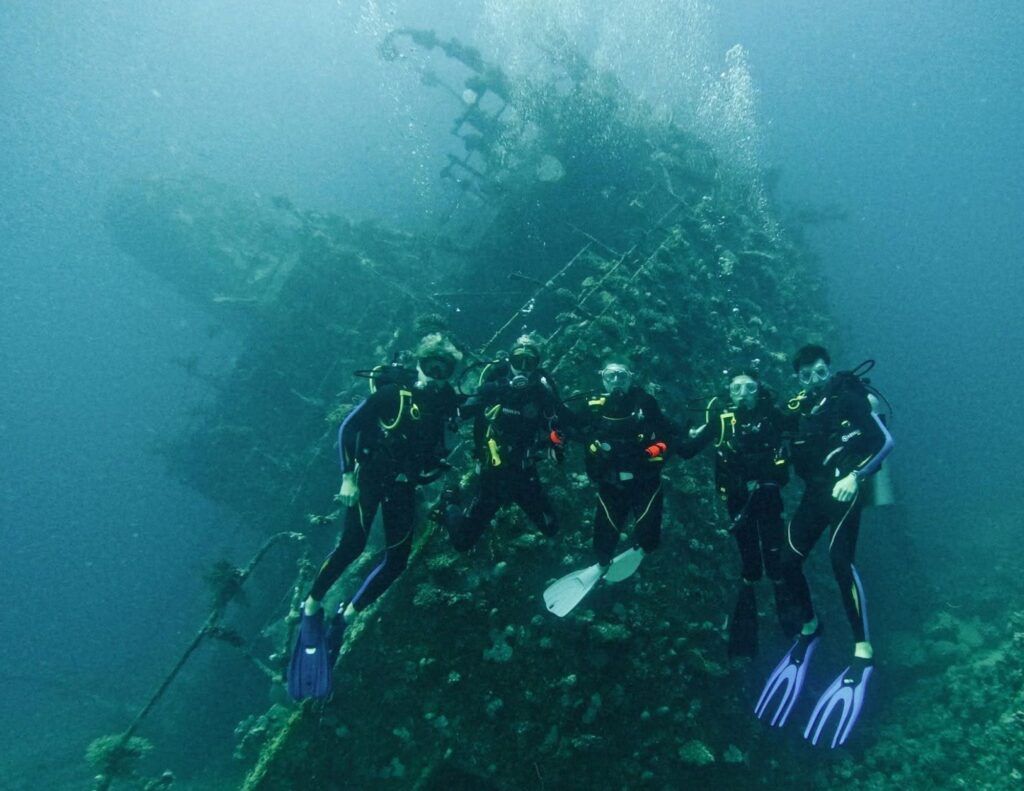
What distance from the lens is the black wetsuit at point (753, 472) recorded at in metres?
5.27

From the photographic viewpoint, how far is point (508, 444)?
203 inches

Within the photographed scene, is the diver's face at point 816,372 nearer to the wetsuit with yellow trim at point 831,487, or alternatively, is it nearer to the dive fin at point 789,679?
the wetsuit with yellow trim at point 831,487

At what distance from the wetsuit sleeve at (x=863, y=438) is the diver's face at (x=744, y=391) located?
33.6 inches

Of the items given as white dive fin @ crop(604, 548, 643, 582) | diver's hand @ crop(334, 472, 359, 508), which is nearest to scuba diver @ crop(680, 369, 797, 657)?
white dive fin @ crop(604, 548, 643, 582)

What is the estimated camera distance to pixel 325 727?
473cm

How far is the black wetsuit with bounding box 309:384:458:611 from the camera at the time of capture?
514 centimetres

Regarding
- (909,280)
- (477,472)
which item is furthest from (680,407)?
(909,280)

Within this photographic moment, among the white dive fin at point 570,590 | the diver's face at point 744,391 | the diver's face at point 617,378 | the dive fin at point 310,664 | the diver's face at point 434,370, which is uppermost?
the diver's face at point 744,391

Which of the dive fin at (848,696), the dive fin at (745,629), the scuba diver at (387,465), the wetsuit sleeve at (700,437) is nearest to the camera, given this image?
the dive fin at (848,696)

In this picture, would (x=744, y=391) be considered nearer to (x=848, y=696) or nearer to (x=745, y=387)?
(x=745, y=387)

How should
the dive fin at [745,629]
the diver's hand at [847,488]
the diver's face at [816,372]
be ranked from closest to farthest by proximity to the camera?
the diver's hand at [847,488] < the dive fin at [745,629] < the diver's face at [816,372]

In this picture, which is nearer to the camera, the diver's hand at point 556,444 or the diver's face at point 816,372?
the diver's hand at point 556,444

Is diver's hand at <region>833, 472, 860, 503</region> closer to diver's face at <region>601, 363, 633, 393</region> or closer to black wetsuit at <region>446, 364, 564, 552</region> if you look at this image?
diver's face at <region>601, 363, 633, 393</region>

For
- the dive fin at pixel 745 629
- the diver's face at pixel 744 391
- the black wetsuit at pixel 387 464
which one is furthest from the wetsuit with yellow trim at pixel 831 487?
the black wetsuit at pixel 387 464
